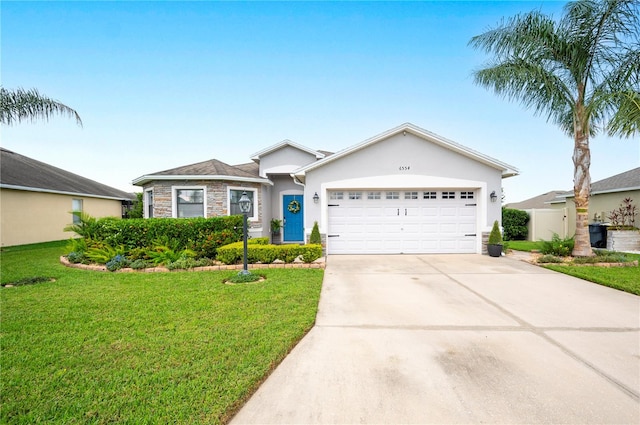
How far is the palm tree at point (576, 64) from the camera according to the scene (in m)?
7.76

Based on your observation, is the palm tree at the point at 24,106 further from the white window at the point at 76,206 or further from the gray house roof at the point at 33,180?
the white window at the point at 76,206

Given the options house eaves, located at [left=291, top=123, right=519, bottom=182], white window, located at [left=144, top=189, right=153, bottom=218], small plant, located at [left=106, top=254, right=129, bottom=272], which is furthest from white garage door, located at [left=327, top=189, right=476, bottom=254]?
white window, located at [left=144, top=189, right=153, bottom=218]

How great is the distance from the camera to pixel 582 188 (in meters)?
8.59

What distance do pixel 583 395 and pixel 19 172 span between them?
21.2 m

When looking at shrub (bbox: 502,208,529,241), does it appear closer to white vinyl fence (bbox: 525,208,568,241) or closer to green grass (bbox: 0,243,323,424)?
white vinyl fence (bbox: 525,208,568,241)

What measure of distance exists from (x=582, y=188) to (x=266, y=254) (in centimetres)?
1009

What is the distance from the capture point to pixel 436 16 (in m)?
11.0

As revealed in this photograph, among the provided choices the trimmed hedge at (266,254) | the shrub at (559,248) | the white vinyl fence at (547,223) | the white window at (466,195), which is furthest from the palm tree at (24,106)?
the white vinyl fence at (547,223)

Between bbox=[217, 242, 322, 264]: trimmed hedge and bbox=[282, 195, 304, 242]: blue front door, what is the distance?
5.80 meters

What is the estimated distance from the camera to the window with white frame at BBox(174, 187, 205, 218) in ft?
35.4

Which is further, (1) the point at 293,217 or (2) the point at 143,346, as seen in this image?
(1) the point at 293,217

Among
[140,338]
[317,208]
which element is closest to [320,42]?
[317,208]

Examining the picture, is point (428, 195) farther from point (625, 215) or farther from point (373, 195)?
point (625, 215)

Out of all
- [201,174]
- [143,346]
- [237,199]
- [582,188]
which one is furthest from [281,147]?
[582,188]
